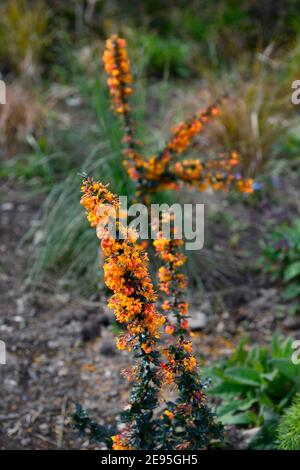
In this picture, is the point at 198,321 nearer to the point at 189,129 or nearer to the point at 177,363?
the point at 189,129

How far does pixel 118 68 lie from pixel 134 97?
1.27 metres

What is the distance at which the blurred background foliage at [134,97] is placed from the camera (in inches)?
152

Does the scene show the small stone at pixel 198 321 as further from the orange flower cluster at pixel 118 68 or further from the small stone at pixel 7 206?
the small stone at pixel 7 206

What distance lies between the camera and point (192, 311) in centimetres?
360

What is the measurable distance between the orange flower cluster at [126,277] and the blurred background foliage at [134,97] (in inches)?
67.6

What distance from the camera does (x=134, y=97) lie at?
4520 mm

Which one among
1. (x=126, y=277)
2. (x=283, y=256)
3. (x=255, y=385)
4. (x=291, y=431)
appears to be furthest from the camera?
(x=283, y=256)

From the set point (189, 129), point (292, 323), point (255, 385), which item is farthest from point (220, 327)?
point (189, 129)

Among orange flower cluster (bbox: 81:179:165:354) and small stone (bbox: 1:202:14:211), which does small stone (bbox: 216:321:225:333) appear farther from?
small stone (bbox: 1:202:14:211)

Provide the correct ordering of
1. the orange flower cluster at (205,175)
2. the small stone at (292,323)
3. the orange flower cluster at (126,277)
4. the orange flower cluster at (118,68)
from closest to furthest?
1. the orange flower cluster at (126,277)
2. the orange flower cluster at (118,68)
3. the orange flower cluster at (205,175)
4. the small stone at (292,323)

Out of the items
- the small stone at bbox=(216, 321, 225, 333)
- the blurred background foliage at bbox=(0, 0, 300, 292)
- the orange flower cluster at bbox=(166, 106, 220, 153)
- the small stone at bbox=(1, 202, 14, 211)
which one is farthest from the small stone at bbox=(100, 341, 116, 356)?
the small stone at bbox=(1, 202, 14, 211)

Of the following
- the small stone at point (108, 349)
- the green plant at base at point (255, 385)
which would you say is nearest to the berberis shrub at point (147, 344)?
the green plant at base at point (255, 385)
